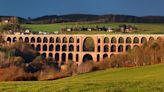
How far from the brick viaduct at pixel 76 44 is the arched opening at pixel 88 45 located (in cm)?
145

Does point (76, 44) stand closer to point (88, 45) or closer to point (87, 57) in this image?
point (87, 57)

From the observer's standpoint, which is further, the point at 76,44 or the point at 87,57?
the point at 76,44

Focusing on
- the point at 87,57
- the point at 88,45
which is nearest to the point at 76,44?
the point at 87,57

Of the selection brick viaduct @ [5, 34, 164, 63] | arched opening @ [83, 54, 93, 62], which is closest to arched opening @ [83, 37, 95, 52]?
brick viaduct @ [5, 34, 164, 63]

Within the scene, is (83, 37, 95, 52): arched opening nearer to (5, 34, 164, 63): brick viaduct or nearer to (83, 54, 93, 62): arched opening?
(5, 34, 164, 63): brick viaduct

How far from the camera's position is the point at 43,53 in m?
131

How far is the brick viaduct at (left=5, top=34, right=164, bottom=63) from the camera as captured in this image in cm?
12581

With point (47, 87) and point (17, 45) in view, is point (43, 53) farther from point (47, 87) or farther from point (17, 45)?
point (47, 87)

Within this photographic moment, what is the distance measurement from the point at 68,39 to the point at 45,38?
21.2 ft

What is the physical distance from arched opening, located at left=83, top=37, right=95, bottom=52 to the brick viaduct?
56.9 inches

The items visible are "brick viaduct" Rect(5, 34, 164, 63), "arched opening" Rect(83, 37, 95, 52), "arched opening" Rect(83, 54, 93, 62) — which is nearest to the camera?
"brick viaduct" Rect(5, 34, 164, 63)

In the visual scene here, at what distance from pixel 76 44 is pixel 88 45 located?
7982mm

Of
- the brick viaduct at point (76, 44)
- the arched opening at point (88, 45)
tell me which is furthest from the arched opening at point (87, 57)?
the arched opening at point (88, 45)

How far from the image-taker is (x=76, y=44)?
436ft
